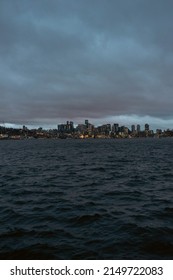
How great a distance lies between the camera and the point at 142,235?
13625 millimetres

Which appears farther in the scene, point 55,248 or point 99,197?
point 99,197

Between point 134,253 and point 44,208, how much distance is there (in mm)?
8329

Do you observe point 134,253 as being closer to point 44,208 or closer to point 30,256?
point 30,256

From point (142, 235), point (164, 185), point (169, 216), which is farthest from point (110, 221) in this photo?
point (164, 185)

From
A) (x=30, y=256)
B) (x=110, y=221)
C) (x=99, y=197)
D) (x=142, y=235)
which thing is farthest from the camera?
(x=99, y=197)

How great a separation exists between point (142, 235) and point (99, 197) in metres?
8.22

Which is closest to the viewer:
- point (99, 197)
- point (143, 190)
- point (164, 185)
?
point (99, 197)

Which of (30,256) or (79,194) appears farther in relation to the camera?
(79,194)

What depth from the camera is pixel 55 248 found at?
12.2 metres
